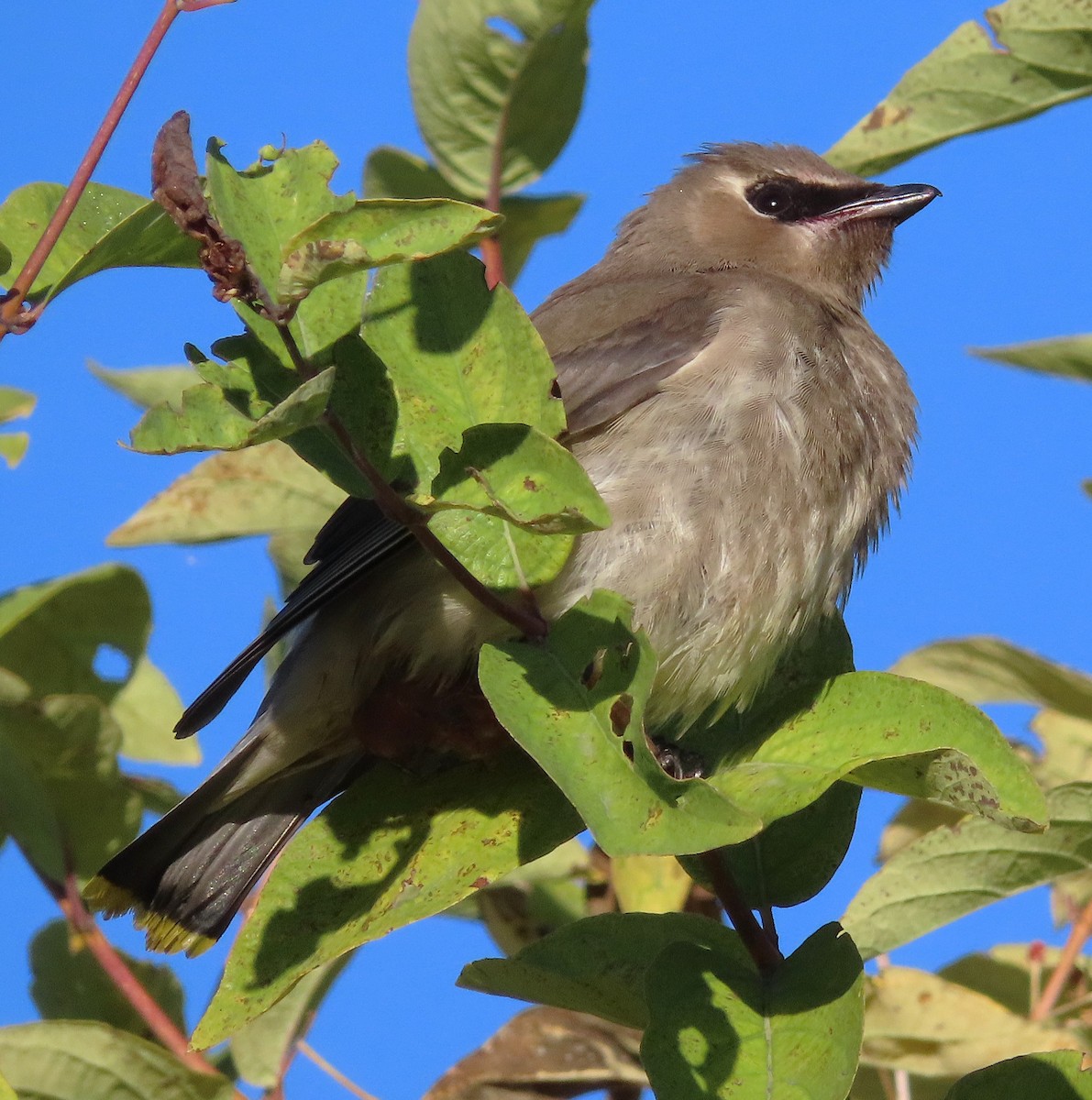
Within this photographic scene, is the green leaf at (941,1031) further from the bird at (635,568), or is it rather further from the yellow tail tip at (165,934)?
the yellow tail tip at (165,934)

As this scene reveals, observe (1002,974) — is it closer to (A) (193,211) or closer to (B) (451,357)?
(B) (451,357)

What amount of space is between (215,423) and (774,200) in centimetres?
338

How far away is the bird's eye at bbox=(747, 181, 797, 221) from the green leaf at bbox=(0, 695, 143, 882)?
269 cm

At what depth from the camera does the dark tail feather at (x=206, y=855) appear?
12.2 ft

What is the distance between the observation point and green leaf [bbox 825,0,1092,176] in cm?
352

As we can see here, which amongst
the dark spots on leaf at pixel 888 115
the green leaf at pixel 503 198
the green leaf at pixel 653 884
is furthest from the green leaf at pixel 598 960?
the green leaf at pixel 503 198

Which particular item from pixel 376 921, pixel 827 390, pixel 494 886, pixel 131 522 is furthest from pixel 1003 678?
pixel 131 522

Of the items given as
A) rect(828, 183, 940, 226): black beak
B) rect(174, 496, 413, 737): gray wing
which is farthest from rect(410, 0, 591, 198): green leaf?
rect(828, 183, 940, 226): black beak

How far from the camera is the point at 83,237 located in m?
2.47

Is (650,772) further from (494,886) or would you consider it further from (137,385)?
(137,385)

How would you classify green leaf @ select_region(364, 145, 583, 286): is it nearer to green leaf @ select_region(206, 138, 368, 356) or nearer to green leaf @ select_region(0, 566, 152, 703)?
green leaf @ select_region(0, 566, 152, 703)

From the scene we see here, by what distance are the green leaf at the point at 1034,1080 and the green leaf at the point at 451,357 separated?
1.19m

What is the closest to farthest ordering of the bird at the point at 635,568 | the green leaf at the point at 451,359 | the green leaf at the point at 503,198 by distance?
the green leaf at the point at 451,359
the bird at the point at 635,568
the green leaf at the point at 503,198

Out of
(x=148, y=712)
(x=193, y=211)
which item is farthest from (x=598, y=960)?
(x=193, y=211)
